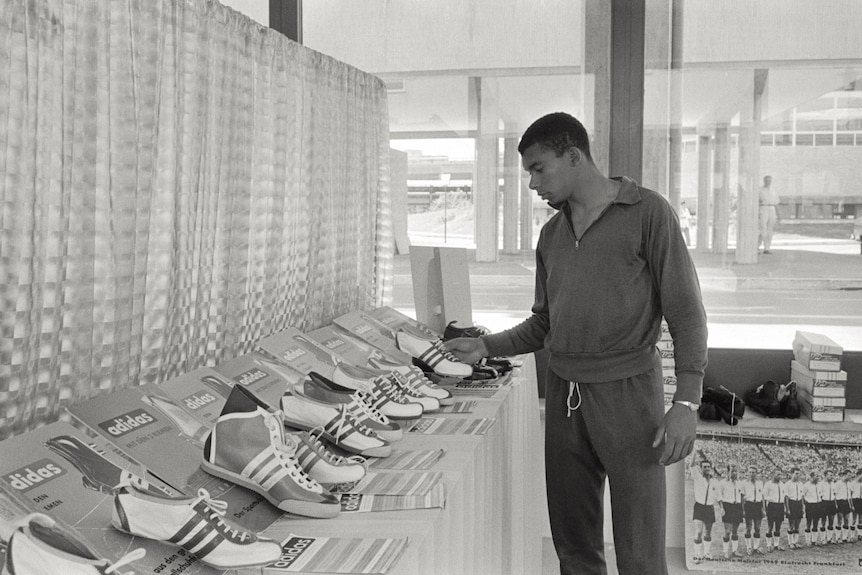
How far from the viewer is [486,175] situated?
151 inches

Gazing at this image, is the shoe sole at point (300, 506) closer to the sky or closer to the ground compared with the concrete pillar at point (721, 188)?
closer to the ground

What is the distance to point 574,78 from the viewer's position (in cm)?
368

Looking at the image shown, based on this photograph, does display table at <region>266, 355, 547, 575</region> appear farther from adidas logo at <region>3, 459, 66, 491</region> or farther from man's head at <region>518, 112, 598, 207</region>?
man's head at <region>518, 112, 598, 207</region>

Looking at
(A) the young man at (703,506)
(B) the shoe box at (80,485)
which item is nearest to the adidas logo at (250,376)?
(B) the shoe box at (80,485)

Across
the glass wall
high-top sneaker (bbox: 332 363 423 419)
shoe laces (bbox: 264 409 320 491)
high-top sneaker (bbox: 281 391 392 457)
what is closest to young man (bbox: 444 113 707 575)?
high-top sneaker (bbox: 332 363 423 419)

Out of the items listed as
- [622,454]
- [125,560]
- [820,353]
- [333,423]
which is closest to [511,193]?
[820,353]

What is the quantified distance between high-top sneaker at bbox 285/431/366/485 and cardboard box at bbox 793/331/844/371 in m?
2.31

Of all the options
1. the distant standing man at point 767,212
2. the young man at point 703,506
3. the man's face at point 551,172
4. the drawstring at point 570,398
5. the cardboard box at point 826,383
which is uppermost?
the man's face at point 551,172

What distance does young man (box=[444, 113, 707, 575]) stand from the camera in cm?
214

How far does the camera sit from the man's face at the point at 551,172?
222 cm

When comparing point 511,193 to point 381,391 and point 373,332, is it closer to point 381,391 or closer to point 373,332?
point 373,332

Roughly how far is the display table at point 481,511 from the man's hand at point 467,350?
0.12 meters

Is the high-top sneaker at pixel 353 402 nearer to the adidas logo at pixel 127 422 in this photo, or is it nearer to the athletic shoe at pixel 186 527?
the adidas logo at pixel 127 422

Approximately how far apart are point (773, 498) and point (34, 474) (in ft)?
9.14
